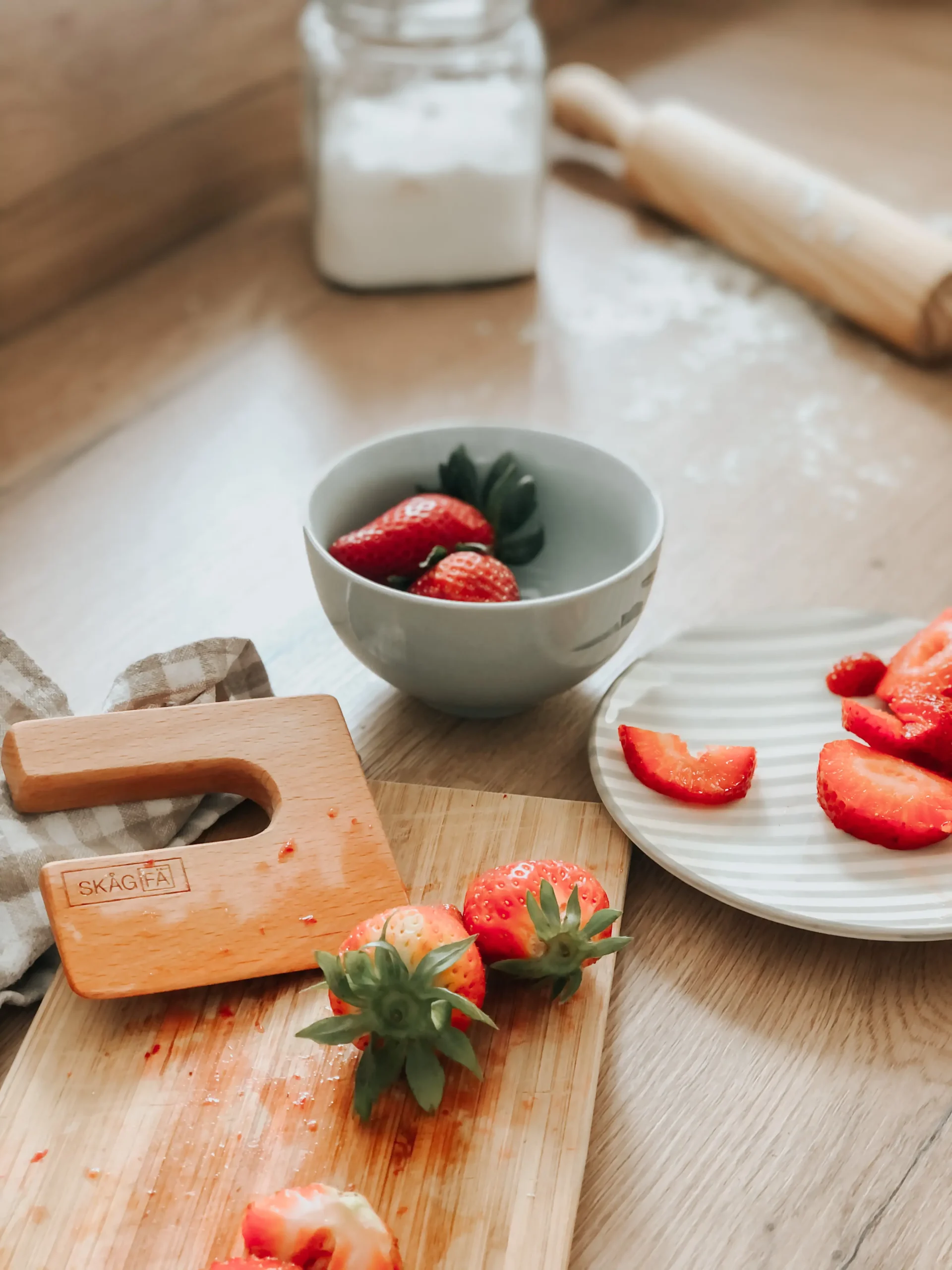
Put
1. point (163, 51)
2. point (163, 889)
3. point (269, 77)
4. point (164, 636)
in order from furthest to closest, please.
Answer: point (269, 77)
point (163, 51)
point (164, 636)
point (163, 889)

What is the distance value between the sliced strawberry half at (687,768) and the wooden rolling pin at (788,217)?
635 millimetres

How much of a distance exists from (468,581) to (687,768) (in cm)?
16

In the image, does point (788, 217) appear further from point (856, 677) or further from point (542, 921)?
point (542, 921)

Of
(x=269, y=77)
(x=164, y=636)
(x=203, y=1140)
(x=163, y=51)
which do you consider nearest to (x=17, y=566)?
(x=164, y=636)

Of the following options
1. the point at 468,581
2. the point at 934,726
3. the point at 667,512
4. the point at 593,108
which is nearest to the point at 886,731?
the point at 934,726

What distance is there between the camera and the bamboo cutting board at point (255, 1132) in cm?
53

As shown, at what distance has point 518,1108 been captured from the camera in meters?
0.57

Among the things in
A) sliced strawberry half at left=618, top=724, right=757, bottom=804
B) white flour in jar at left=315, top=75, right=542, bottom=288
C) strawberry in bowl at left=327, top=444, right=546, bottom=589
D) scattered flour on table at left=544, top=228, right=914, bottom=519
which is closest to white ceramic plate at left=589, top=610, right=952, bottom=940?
sliced strawberry half at left=618, top=724, right=757, bottom=804

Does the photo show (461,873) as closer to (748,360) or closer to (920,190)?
(748,360)

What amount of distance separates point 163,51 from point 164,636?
706mm

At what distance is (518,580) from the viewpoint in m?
0.87

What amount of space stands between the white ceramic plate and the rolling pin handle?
2.74 ft

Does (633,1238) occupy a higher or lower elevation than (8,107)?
lower

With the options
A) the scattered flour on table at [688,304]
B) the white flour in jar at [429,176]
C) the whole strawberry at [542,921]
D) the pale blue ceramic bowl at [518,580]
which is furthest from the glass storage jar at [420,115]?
the whole strawberry at [542,921]
